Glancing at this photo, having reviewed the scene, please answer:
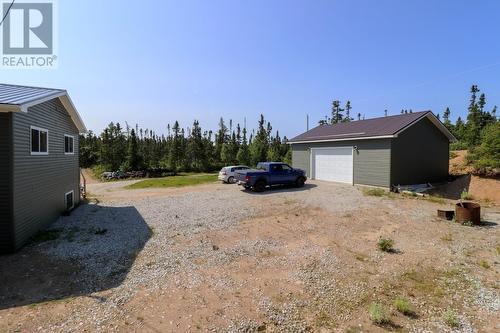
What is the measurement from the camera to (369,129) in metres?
17.9

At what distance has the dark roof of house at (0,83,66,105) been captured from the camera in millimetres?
6922

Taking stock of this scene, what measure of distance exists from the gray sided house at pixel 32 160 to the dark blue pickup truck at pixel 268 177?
8.28m

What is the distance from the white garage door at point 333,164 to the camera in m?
18.0

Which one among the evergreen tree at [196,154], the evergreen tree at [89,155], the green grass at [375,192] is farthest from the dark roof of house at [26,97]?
the evergreen tree at [89,155]

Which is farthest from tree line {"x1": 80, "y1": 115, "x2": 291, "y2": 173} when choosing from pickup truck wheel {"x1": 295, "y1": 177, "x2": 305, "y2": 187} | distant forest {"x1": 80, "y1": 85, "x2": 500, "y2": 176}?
pickup truck wheel {"x1": 295, "y1": 177, "x2": 305, "y2": 187}

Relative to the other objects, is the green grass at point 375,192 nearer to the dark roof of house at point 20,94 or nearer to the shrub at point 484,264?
the shrub at point 484,264

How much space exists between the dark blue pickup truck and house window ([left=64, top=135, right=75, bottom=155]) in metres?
8.28

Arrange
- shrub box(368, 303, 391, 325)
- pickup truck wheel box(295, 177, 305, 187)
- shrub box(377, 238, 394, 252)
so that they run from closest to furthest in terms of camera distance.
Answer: shrub box(368, 303, 391, 325) → shrub box(377, 238, 394, 252) → pickup truck wheel box(295, 177, 305, 187)

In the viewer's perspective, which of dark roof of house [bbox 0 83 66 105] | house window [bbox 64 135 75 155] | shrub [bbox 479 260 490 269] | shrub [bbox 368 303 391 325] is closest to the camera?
shrub [bbox 368 303 391 325]

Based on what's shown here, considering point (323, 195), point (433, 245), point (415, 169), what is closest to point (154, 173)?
point (323, 195)

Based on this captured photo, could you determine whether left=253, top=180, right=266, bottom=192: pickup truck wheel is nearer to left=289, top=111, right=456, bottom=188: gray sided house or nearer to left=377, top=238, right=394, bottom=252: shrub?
left=289, top=111, right=456, bottom=188: gray sided house

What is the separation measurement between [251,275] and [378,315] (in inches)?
93.5

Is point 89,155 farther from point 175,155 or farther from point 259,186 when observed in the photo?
point 259,186

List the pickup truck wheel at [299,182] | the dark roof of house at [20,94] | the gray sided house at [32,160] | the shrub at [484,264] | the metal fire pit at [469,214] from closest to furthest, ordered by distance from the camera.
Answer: the shrub at [484,264]
the gray sided house at [32,160]
the dark roof of house at [20,94]
the metal fire pit at [469,214]
the pickup truck wheel at [299,182]
